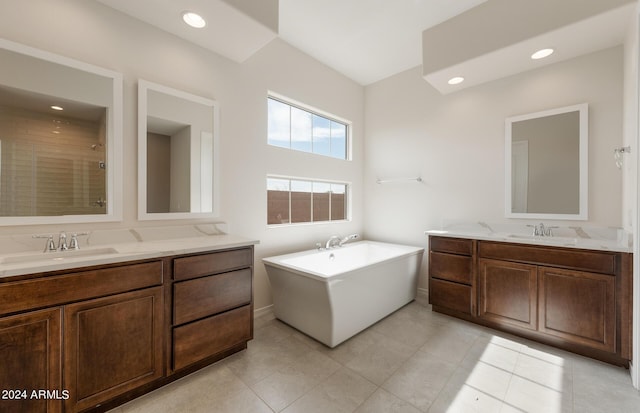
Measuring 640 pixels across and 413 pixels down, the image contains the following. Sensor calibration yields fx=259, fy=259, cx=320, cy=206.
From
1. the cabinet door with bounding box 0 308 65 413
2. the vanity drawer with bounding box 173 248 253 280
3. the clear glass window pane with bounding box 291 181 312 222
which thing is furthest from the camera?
the clear glass window pane with bounding box 291 181 312 222

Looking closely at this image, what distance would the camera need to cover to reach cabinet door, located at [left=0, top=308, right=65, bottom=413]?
1189 millimetres

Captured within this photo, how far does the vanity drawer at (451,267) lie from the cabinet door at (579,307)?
22.3 inches

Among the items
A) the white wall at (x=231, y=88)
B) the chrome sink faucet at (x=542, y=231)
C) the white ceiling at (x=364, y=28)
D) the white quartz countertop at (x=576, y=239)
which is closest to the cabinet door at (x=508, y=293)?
the white quartz countertop at (x=576, y=239)

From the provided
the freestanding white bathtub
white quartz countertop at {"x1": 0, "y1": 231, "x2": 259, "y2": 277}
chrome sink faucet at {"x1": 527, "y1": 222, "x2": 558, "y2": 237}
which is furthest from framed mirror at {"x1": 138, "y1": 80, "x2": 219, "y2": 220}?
chrome sink faucet at {"x1": 527, "y1": 222, "x2": 558, "y2": 237}

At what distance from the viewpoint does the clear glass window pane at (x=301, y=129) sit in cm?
314

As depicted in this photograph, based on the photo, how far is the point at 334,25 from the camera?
103 inches

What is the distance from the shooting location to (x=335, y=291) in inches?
81.2

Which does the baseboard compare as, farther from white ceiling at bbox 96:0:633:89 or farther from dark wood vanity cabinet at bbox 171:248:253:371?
white ceiling at bbox 96:0:633:89

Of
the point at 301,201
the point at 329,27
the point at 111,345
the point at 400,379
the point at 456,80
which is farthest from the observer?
the point at 301,201

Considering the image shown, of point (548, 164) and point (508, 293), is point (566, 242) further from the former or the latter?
point (548, 164)

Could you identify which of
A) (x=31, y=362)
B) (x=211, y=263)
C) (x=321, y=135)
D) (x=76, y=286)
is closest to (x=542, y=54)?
(x=321, y=135)

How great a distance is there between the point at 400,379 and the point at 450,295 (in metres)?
1.25

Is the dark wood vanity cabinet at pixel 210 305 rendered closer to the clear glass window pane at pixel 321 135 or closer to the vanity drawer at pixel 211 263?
the vanity drawer at pixel 211 263

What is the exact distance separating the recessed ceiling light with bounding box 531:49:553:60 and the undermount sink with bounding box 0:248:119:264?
12.1 ft
